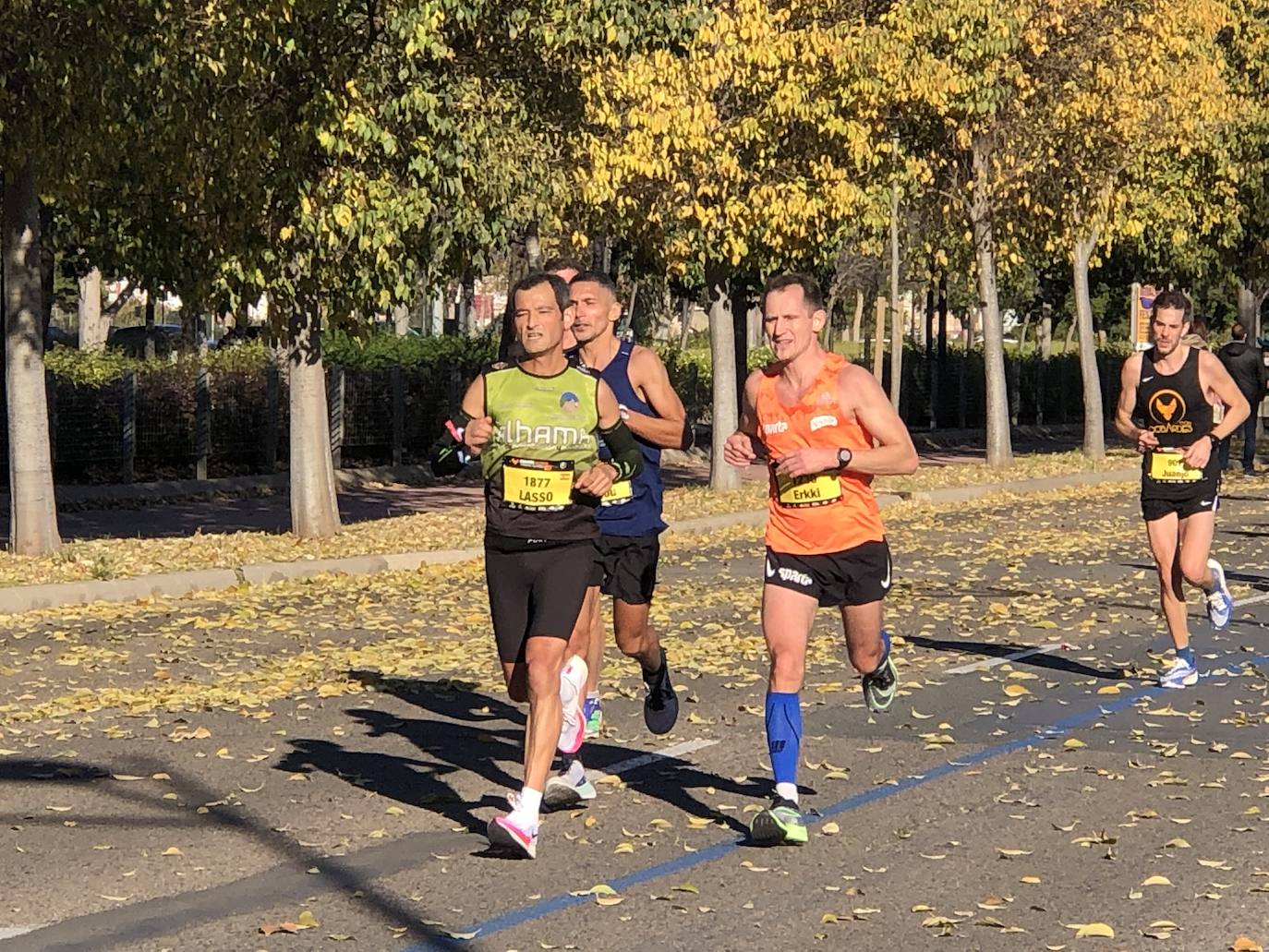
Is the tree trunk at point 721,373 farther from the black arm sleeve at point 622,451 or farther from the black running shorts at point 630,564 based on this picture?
the black arm sleeve at point 622,451

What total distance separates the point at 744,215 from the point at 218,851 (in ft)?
58.6

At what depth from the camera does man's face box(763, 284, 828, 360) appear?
7730 millimetres

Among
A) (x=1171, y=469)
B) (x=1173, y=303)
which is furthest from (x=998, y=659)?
(x=1173, y=303)

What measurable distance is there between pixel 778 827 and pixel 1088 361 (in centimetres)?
2820

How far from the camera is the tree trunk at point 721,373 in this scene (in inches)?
1011

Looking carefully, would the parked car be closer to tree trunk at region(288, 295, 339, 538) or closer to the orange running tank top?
tree trunk at region(288, 295, 339, 538)

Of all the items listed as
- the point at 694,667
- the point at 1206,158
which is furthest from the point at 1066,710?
the point at 1206,158

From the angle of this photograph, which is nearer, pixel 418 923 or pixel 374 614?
pixel 418 923

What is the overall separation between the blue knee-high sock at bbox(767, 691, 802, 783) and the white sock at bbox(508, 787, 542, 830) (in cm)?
91

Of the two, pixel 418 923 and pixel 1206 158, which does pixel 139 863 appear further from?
pixel 1206 158

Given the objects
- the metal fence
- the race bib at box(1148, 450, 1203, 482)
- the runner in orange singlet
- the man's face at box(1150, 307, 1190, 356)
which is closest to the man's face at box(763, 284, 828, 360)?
the runner in orange singlet

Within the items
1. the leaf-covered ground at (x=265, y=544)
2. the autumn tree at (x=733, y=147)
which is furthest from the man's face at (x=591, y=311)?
the autumn tree at (x=733, y=147)

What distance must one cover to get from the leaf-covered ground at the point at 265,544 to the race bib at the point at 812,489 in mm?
8837

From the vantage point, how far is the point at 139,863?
7.23 metres
